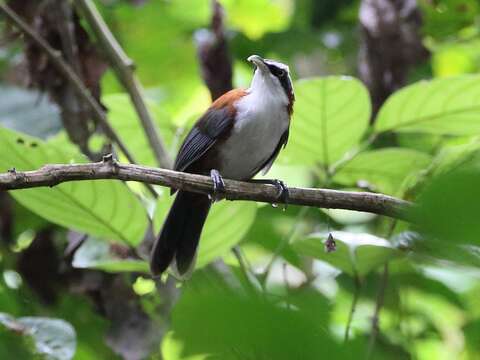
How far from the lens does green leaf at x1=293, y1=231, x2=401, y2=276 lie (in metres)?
2.21

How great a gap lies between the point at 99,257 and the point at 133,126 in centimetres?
84

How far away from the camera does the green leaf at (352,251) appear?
87.0 inches

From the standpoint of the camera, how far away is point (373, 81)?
3.68 m

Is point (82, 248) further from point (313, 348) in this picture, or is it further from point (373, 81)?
point (313, 348)

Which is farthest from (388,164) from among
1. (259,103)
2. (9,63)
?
(9,63)

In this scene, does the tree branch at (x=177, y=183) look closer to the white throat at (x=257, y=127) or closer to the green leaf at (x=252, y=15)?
the white throat at (x=257, y=127)

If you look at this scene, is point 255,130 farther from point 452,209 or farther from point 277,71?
point 452,209

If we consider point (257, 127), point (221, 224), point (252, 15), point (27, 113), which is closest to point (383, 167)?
point (257, 127)

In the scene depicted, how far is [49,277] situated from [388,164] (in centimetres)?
151

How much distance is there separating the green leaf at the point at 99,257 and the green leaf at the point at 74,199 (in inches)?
4.7

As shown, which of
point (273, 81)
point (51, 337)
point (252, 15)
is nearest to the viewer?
point (51, 337)

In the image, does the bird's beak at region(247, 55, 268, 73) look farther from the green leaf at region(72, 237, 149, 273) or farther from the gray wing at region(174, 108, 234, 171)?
the green leaf at region(72, 237, 149, 273)

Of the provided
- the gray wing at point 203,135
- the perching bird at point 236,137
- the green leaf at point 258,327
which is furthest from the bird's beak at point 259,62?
the green leaf at point 258,327

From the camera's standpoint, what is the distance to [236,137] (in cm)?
299
